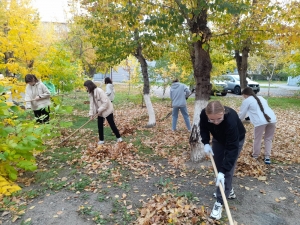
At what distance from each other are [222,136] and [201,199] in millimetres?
1140

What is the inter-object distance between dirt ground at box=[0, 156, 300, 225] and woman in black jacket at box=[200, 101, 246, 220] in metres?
0.42

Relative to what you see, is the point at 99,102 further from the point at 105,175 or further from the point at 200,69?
the point at 200,69

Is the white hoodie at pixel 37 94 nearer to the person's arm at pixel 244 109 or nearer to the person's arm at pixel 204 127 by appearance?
the person's arm at pixel 204 127

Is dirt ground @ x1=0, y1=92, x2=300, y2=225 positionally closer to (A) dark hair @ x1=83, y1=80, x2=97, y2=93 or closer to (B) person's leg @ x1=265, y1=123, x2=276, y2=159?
(B) person's leg @ x1=265, y1=123, x2=276, y2=159

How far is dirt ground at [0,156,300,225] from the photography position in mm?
3117

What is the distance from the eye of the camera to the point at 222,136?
301cm

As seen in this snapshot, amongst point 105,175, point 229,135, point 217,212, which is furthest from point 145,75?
point 217,212

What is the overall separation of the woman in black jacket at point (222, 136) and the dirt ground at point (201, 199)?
0.42 metres

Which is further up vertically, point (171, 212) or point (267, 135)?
point (267, 135)

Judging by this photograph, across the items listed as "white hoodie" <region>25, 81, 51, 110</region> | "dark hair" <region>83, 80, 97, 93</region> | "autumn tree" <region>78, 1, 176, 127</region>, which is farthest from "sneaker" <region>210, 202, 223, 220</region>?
"white hoodie" <region>25, 81, 51, 110</region>

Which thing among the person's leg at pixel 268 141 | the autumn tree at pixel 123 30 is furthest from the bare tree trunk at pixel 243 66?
the person's leg at pixel 268 141

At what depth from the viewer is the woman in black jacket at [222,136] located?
2.68 m

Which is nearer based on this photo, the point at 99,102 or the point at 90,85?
the point at 90,85

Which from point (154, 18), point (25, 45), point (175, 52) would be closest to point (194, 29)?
point (154, 18)
